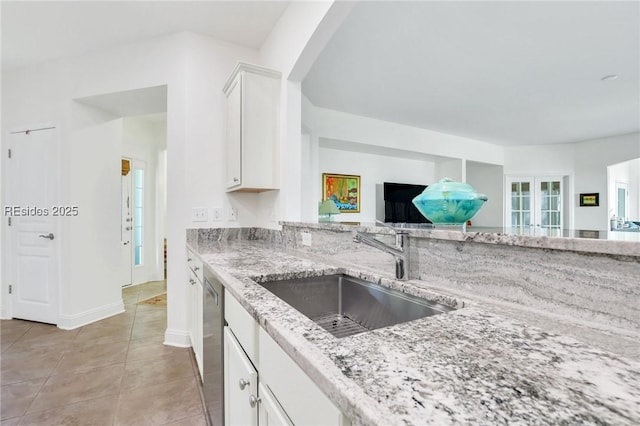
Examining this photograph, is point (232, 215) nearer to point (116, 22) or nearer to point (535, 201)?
point (116, 22)

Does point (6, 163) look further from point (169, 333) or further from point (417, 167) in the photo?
point (417, 167)

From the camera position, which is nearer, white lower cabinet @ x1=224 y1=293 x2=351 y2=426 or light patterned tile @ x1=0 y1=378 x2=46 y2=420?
white lower cabinet @ x1=224 y1=293 x2=351 y2=426

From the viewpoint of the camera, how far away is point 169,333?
2.55 m

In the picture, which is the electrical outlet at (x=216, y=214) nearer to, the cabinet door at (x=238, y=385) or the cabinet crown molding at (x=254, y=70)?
the cabinet crown molding at (x=254, y=70)

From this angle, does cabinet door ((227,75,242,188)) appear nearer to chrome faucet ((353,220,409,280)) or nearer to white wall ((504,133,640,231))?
chrome faucet ((353,220,409,280))

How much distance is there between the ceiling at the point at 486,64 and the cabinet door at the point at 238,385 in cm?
230

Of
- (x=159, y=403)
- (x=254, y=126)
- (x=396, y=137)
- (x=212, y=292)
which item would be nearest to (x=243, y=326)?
(x=212, y=292)

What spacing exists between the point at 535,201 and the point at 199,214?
6470 millimetres

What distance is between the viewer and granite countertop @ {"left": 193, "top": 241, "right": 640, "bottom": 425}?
0.40m

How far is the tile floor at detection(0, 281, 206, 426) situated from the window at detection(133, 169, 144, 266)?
1663mm

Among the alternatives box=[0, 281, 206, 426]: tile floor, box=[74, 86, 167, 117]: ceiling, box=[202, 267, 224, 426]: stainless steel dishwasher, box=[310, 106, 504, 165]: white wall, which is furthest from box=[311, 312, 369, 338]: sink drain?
box=[310, 106, 504, 165]: white wall

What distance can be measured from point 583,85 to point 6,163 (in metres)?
6.21

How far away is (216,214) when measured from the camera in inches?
104

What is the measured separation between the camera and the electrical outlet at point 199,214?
2.56 meters
